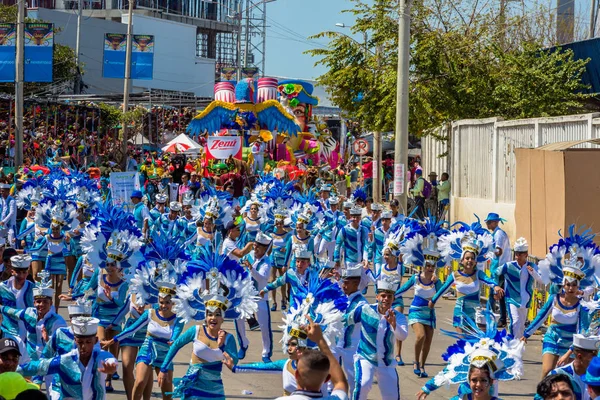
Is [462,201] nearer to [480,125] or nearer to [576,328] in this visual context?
[480,125]

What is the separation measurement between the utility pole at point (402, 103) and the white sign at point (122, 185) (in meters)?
6.45

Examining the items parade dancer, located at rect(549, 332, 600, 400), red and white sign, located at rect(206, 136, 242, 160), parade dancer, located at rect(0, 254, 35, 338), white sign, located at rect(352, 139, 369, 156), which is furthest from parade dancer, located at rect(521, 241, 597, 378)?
red and white sign, located at rect(206, 136, 242, 160)

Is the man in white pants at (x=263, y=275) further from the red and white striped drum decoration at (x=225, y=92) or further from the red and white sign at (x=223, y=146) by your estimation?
the red and white striped drum decoration at (x=225, y=92)

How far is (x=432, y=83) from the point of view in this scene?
1115 inches

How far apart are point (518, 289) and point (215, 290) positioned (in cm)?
588

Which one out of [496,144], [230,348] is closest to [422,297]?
[230,348]

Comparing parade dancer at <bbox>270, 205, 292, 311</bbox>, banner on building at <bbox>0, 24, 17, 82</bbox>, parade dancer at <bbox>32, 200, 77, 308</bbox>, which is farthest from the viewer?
banner on building at <bbox>0, 24, 17, 82</bbox>

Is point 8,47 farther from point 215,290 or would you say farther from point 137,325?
point 215,290

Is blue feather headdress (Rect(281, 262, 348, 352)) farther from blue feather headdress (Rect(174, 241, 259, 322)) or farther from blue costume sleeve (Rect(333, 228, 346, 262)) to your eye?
blue costume sleeve (Rect(333, 228, 346, 262))

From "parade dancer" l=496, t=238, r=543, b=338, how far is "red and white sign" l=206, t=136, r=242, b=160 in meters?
21.6

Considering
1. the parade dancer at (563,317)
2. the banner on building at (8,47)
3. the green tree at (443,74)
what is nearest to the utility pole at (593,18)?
the green tree at (443,74)

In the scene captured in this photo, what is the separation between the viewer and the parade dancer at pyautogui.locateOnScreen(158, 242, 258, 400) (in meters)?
8.78

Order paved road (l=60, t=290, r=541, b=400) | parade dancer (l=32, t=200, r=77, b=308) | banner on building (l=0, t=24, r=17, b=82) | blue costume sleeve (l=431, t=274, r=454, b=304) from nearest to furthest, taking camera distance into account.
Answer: paved road (l=60, t=290, r=541, b=400) → blue costume sleeve (l=431, t=274, r=454, b=304) → parade dancer (l=32, t=200, r=77, b=308) → banner on building (l=0, t=24, r=17, b=82)

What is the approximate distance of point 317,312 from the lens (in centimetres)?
795
